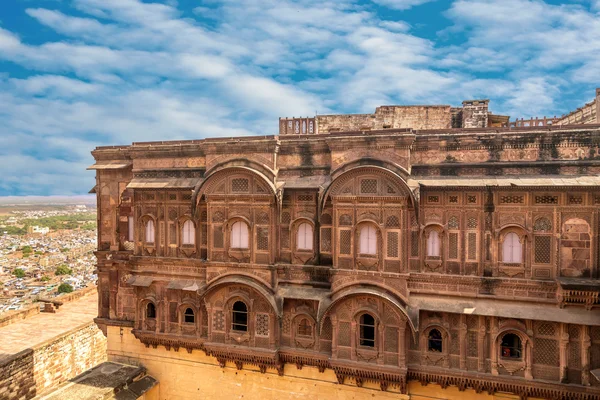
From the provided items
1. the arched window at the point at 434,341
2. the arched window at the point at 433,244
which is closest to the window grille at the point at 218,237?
the arched window at the point at 433,244

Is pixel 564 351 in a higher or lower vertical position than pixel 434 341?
higher

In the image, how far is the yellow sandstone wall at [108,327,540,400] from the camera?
1094 centimetres

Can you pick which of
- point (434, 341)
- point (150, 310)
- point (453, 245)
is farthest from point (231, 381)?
point (453, 245)

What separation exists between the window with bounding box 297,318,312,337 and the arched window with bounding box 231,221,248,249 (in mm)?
2997

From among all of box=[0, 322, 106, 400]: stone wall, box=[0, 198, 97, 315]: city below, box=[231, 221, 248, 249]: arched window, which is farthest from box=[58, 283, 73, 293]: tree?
box=[231, 221, 248, 249]: arched window

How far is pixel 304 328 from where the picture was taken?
11.8 metres

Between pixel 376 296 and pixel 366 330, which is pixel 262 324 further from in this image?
pixel 376 296

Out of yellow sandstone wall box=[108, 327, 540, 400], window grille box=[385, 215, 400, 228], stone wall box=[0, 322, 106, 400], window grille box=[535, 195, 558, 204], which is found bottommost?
stone wall box=[0, 322, 106, 400]

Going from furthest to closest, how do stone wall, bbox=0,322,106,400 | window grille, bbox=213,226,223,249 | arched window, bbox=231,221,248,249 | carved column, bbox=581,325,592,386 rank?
1. stone wall, bbox=0,322,106,400
2. window grille, bbox=213,226,223,249
3. arched window, bbox=231,221,248,249
4. carved column, bbox=581,325,592,386

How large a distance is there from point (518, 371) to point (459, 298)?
237 centimetres

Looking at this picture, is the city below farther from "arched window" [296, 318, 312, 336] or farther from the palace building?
"arched window" [296, 318, 312, 336]

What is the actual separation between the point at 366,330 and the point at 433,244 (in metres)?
3.22

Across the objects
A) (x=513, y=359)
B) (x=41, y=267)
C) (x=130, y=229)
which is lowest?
(x=41, y=267)

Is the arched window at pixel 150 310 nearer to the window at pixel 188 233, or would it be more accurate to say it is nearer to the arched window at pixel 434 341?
the window at pixel 188 233
